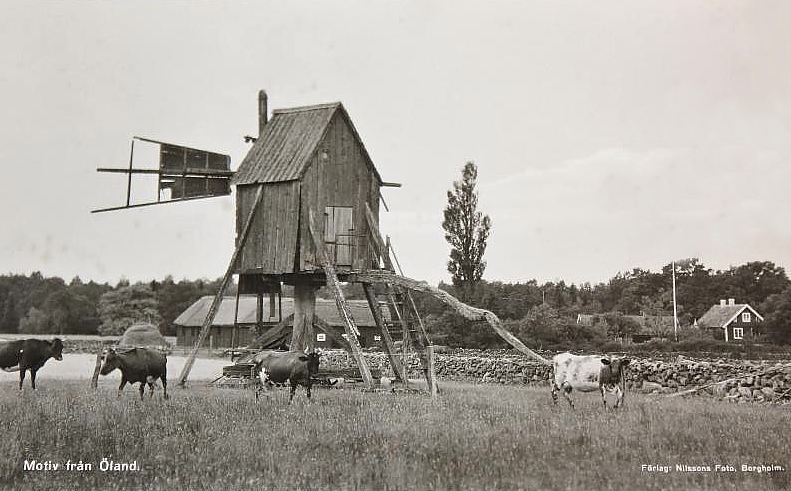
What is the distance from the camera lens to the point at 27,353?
487 inches

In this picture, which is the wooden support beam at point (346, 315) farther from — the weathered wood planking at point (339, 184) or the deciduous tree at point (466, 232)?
the deciduous tree at point (466, 232)

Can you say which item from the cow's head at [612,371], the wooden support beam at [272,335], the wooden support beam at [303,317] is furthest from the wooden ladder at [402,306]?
the cow's head at [612,371]

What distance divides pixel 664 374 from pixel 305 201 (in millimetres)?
10692

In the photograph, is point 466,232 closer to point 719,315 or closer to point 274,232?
point 274,232

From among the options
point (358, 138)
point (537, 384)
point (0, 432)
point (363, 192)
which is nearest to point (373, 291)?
point (363, 192)

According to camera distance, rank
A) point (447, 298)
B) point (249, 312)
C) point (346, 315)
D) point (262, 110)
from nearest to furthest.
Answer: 1. point (447, 298)
2. point (346, 315)
3. point (262, 110)
4. point (249, 312)

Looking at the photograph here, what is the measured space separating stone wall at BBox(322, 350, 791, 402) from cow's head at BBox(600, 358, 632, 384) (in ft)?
12.0

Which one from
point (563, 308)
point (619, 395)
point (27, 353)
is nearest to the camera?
point (27, 353)

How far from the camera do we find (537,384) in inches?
799

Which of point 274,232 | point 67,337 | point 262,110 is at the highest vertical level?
point 262,110

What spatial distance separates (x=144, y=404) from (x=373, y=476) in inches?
228

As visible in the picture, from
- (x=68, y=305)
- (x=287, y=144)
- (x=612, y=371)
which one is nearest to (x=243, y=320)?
(x=68, y=305)

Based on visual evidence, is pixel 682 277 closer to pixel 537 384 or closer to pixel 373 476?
pixel 537 384

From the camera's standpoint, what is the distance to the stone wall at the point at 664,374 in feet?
51.1
